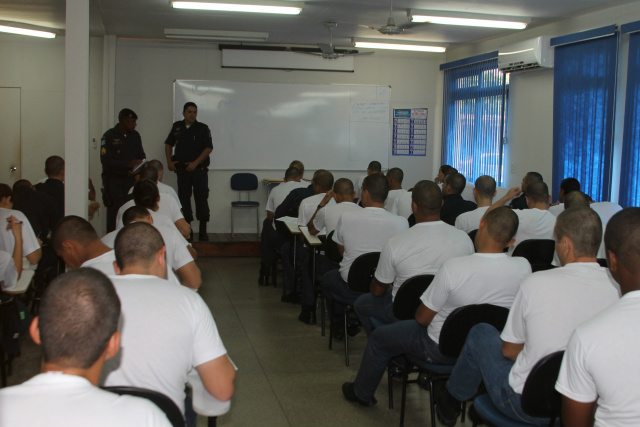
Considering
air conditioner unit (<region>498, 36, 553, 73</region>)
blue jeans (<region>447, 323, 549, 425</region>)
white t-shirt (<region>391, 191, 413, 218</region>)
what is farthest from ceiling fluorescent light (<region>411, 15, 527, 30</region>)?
blue jeans (<region>447, 323, 549, 425</region>)

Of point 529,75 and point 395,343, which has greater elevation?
point 529,75

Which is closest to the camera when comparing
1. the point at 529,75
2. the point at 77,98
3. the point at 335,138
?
the point at 77,98

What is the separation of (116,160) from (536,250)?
16.6ft

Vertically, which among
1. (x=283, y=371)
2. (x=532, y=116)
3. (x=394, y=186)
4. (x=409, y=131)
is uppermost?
(x=532, y=116)

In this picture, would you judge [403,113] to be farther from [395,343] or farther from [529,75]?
[395,343]

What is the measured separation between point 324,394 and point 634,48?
511 centimetres

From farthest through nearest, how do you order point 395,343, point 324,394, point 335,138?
point 335,138 < point 324,394 < point 395,343

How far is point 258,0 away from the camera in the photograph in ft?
23.4

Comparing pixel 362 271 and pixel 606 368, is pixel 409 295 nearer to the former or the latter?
pixel 362 271

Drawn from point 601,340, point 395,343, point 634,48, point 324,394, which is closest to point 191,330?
point 601,340

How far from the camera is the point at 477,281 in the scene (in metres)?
3.01

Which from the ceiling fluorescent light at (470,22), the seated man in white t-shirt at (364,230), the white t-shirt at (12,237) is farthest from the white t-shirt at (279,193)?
the white t-shirt at (12,237)

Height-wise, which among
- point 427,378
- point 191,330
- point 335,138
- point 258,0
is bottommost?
point 427,378

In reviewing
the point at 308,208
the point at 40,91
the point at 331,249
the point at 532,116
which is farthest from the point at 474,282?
the point at 40,91
